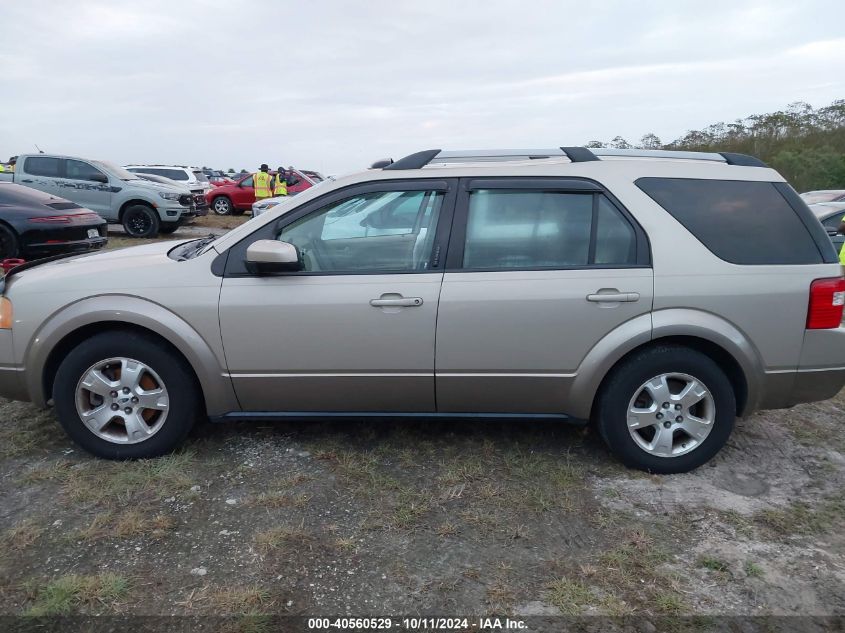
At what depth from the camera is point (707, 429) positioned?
337 centimetres

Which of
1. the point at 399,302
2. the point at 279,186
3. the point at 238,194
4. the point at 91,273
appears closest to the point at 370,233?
the point at 399,302

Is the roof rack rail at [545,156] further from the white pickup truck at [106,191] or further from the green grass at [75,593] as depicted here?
the white pickup truck at [106,191]

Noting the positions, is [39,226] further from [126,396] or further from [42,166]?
[126,396]

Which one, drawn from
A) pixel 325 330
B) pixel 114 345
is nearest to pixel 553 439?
pixel 325 330

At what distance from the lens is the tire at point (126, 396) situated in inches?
133

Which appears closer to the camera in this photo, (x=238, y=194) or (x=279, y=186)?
(x=279, y=186)

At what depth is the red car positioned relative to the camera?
19.1 m

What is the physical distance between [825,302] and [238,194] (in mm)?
18483

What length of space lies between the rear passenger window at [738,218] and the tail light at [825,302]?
137mm

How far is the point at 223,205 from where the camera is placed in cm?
1986

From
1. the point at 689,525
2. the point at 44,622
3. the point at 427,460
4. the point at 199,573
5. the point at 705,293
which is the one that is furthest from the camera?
the point at 427,460

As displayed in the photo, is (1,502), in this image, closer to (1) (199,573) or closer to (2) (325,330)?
(1) (199,573)

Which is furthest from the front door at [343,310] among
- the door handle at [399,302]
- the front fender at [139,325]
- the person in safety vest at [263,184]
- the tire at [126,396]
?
the person in safety vest at [263,184]

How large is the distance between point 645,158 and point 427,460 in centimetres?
216
